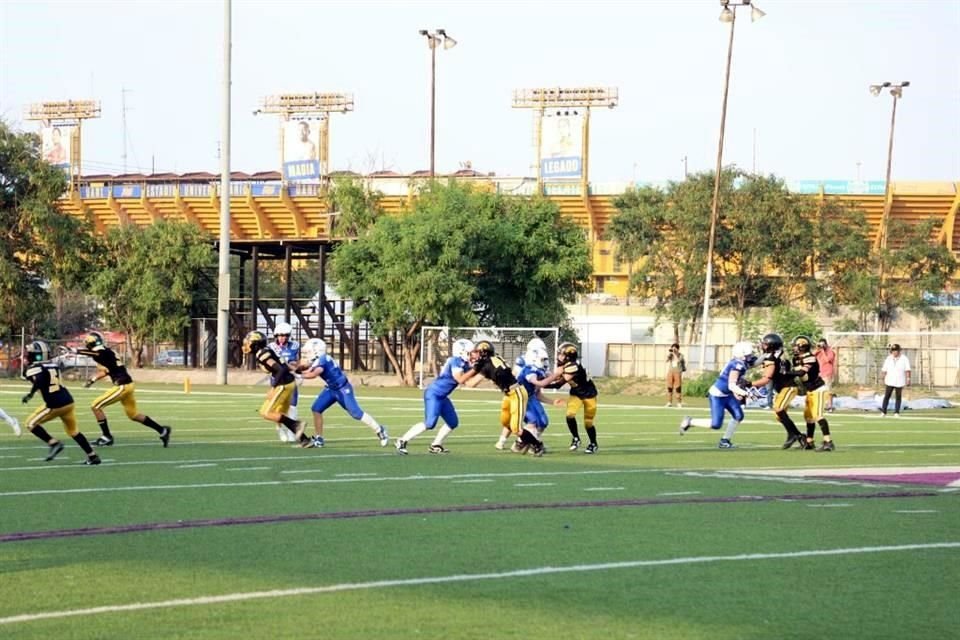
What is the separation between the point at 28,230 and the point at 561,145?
33452 millimetres

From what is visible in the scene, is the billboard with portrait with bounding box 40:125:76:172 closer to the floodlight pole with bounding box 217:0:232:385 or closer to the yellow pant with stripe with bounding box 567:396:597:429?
the floodlight pole with bounding box 217:0:232:385

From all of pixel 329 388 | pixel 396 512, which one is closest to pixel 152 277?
pixel 329 388

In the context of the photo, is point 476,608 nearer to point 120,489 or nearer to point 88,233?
point 120,489

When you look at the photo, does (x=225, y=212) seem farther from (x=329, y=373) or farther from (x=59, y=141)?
(x=59, y=141)

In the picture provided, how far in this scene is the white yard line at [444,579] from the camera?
27.8 ft

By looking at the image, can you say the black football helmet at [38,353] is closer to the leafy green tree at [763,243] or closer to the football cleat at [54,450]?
the football cleat at [54,450]

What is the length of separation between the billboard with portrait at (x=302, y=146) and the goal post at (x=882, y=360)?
143 feet

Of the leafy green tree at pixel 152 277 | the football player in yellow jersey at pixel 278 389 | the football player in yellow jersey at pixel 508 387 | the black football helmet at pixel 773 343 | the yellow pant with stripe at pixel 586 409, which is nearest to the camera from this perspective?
the football player in yellow jersey at pixel 508 387

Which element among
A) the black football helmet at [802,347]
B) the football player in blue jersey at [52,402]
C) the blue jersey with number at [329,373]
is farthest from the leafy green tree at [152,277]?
the football player in blue jersey at [52,402]

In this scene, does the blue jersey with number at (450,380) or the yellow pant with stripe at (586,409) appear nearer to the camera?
the blue jersey with number at (450,380)

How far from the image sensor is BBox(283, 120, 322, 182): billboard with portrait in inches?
3482

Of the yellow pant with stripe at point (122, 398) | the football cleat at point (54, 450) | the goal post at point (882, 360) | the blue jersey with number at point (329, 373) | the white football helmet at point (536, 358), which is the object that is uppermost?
the white football helmet at point (536, 358)

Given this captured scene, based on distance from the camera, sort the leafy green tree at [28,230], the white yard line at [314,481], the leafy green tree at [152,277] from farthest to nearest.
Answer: the leafy green tree at [152,277]
the leafy green tree at [28,230]
the white yard line at [314,481]

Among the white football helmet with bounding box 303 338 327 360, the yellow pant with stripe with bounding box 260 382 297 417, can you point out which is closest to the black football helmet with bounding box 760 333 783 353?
the white football helmet with bounding box 303 338 327 360
